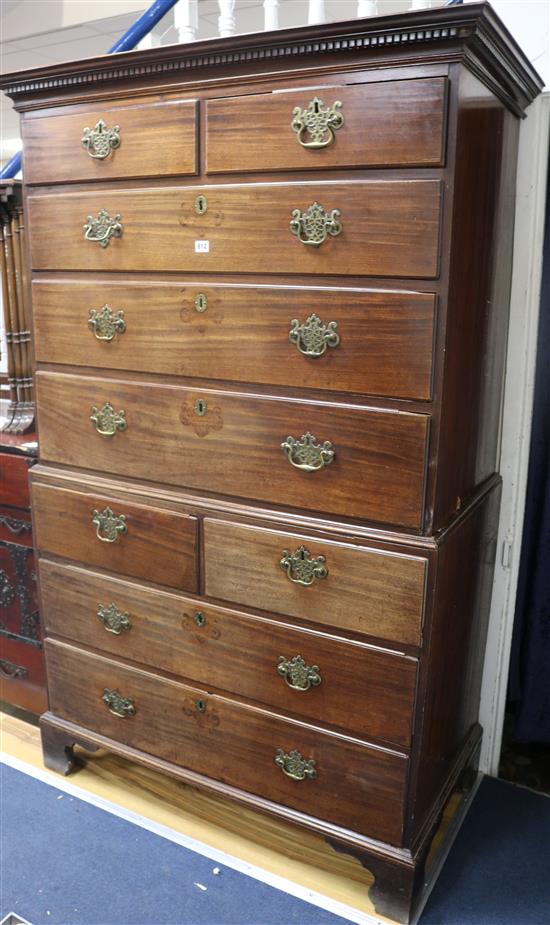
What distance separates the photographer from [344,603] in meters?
1.53

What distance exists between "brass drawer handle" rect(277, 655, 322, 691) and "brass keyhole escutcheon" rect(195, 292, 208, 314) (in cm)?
75

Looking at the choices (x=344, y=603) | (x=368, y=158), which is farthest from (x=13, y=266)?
(x=344, y=603)

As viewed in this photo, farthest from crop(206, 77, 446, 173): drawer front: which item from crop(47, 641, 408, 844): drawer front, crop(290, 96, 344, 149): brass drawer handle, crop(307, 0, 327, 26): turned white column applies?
crop(47, 641, 408, 844): drawer front

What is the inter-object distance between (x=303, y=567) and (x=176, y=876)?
821 millimetres

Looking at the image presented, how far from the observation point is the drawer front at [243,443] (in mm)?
1442

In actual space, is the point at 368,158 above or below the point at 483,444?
above

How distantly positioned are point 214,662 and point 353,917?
617mm

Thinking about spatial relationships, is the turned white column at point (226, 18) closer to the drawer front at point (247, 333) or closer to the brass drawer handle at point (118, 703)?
the drawer front at point (247, 333)

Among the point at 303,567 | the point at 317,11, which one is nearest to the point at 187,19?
the point at 317,11

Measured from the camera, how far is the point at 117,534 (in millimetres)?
1799

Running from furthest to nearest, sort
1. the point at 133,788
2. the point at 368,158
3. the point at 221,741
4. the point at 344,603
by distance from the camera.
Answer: the point at 133,788, the point at 221,741, the point at 344,603, the point at 368,158

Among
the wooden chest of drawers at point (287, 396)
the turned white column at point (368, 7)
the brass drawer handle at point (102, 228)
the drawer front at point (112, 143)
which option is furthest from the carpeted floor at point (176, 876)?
the turned white column at point (368, 7)

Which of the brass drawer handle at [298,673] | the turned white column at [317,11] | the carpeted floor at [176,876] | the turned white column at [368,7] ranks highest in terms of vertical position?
the turned white column at [317,11]

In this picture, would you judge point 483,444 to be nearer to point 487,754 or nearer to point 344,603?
point 344,603
